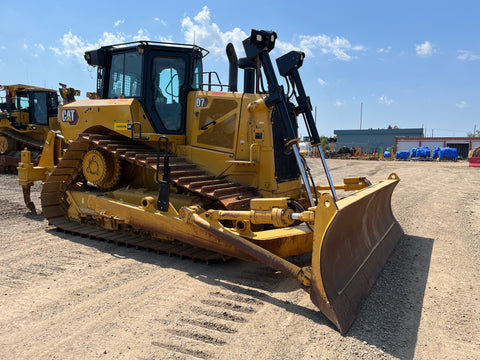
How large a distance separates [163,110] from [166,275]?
2727mm

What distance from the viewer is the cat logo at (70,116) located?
21.0 feet

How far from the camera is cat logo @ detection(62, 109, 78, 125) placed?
6.41m

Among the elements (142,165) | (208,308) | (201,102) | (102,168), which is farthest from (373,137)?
(208,308)

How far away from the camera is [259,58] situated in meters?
5.03

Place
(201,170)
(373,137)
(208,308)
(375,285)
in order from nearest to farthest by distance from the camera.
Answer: (208,308) < (375,285) < (201,170) < (373,137)

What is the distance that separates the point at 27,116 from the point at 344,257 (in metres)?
15.5

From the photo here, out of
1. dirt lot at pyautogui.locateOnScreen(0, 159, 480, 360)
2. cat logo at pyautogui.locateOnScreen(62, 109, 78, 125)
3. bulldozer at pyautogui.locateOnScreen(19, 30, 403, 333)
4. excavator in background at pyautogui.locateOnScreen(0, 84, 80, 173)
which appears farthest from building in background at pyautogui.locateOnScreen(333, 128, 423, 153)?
dirt lot at pyautogui.locateOnScreen(0, 159, 480, 360)

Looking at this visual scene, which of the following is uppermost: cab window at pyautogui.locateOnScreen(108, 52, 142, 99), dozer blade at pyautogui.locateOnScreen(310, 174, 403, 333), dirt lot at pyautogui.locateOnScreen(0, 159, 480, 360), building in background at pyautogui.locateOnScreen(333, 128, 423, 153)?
building in background at pyautogui.locateOnScreen(333, 128, 423, 153)

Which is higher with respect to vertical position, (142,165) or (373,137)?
(373,137)

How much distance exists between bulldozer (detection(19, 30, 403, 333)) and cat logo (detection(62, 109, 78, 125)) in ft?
0.10

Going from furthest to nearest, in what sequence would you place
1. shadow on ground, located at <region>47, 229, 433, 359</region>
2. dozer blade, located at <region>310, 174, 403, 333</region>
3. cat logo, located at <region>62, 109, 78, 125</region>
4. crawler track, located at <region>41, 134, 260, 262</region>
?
1. cat logo, located at <region>62, 109, 78, 125</region>
2. crawler track, located at <region>41, 134, 260, 262</region>
3. dozer blade, located at <region>310, 174, 403, 333</region>
4. shadow on ground, located at <region>47, 229, 433, 359</region>

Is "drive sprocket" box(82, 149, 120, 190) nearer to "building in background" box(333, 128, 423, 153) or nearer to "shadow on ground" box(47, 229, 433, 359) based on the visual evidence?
"shadow on ground" box(47, 229, 433, 359)

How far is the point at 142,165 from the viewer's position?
17.3ft

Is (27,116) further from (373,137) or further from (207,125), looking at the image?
(373,137)
